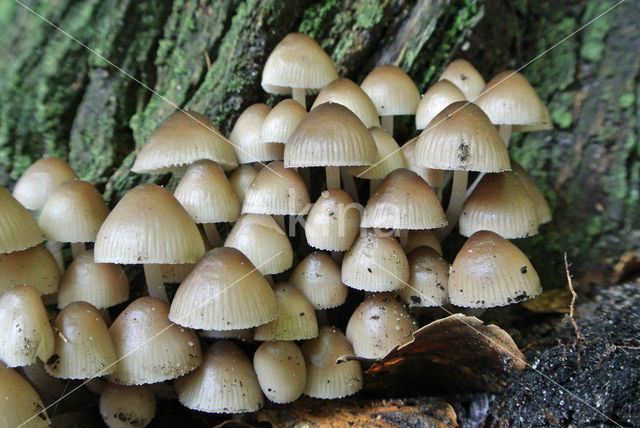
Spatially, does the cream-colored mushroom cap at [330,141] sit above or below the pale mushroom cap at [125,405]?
above

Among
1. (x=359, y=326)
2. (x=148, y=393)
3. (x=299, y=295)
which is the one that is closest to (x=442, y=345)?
(x=359, y=326)

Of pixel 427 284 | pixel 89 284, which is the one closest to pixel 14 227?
pixel 89 284

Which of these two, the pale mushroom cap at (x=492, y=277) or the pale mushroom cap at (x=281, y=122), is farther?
the pale mushroom cap at (x=281, y=122)

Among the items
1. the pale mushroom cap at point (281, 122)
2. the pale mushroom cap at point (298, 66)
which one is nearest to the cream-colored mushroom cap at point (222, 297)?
the pale mushroom cap at point (281, 122)

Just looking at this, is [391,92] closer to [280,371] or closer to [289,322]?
[289,322]

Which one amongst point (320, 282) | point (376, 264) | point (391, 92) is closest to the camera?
point (376, 264)

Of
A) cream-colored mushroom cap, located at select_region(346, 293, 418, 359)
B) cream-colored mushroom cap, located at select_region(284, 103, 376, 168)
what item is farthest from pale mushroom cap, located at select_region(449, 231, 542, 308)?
cream-colored mushroom cap, located at select_region(284, 103, 376, 168)

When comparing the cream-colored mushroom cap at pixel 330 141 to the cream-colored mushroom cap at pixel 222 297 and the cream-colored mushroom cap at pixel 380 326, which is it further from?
the cream-colored mushroom cap at pixel 380 326
